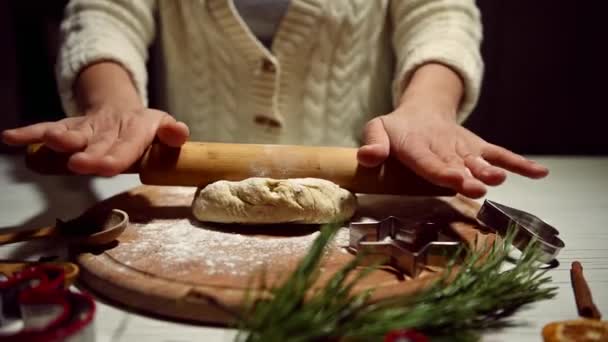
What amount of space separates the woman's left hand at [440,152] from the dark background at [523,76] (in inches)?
81.2

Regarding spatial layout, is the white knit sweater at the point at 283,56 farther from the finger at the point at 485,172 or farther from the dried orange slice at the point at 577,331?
the dried orange slice at the point at 577,331

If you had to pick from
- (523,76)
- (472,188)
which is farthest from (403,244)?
(523,76)

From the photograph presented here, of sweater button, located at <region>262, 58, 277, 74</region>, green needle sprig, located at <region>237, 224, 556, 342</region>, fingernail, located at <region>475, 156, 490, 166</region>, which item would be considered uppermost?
sweater button, located at <region>262, 58, 277, 74</region>

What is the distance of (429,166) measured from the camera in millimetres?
1057

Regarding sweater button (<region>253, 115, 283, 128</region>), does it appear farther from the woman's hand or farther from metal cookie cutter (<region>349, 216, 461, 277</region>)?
metal cookie cutter (<region>349, 216, 461, 277</region>)

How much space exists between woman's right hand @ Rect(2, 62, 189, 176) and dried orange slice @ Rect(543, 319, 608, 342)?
749 mm

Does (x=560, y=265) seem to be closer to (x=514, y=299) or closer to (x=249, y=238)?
(x=514, y=299)

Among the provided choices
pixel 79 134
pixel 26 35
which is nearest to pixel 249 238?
pixel 79 134

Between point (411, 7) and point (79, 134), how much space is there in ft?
3.31

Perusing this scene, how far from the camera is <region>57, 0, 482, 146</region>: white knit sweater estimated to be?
149 centimetres

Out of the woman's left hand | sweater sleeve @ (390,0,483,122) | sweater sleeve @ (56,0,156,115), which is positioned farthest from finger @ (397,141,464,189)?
sweater sleeve @ (56,0,156,115)

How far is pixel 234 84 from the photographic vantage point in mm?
1712

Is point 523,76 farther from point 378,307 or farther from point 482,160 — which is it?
point 378,307

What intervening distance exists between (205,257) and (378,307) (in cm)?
36
